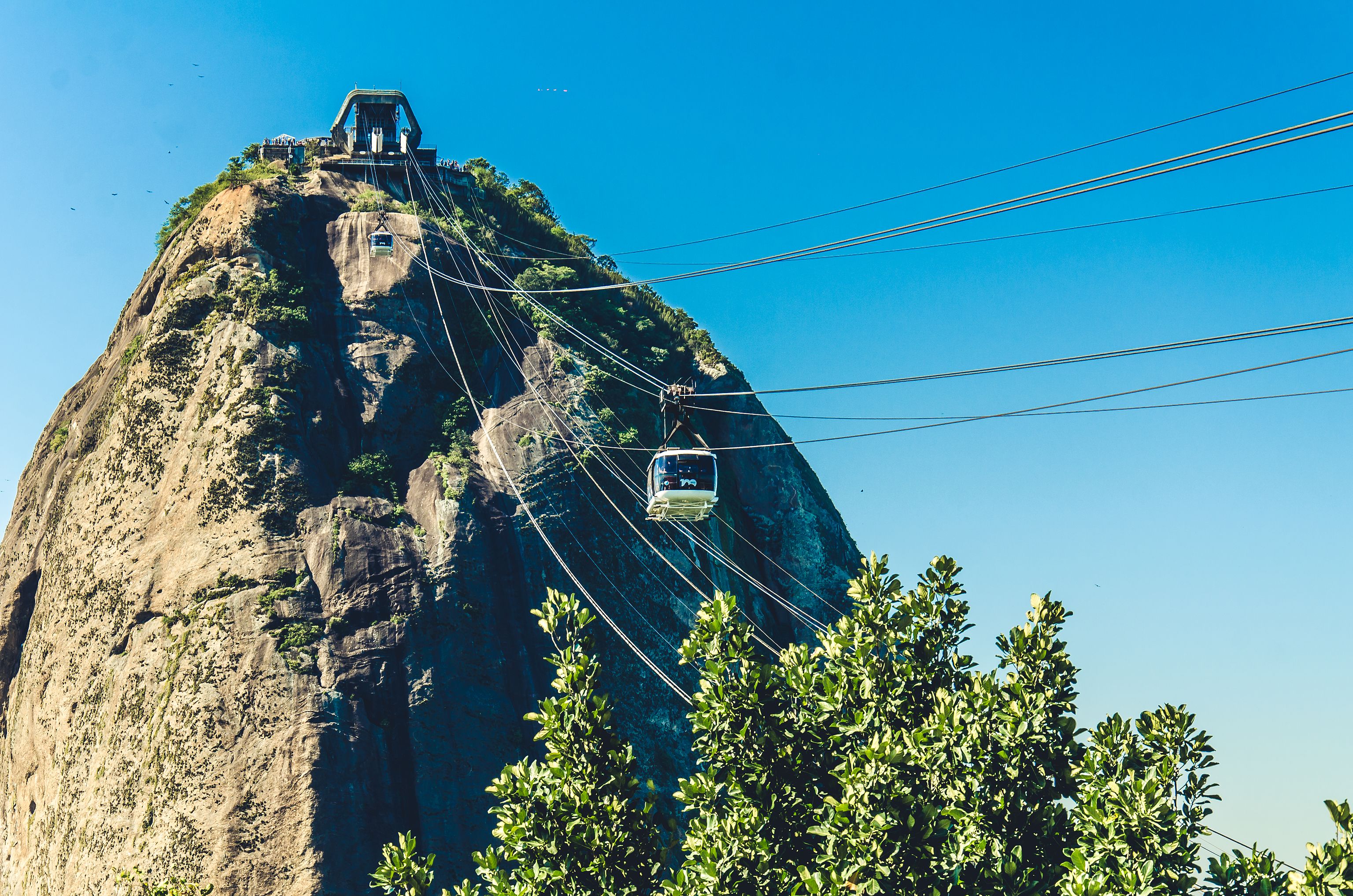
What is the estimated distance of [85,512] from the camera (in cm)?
5547

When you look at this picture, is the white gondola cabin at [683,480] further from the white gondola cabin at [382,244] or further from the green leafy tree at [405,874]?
the white gondola cabin at [382,244]

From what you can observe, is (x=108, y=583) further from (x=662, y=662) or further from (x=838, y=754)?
(x=838, y=754)

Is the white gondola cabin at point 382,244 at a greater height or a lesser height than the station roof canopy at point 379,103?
lesser

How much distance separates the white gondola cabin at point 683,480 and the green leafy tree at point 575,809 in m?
17.4

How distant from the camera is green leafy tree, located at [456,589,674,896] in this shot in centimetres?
1809

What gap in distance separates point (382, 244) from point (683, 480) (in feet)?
105

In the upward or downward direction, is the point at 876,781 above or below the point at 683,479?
below

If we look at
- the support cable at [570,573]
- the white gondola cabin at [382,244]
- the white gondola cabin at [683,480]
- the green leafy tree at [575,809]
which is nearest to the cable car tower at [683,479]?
the white gondola cabin at [683,480]

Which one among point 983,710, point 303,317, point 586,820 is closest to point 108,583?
point 303,317

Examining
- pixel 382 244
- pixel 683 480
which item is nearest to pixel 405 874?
pixel 683 480

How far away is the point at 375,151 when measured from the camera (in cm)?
7088

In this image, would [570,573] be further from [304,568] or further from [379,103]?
[379,103]

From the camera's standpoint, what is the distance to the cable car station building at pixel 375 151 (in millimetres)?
70062

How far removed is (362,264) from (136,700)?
25.4 metres
